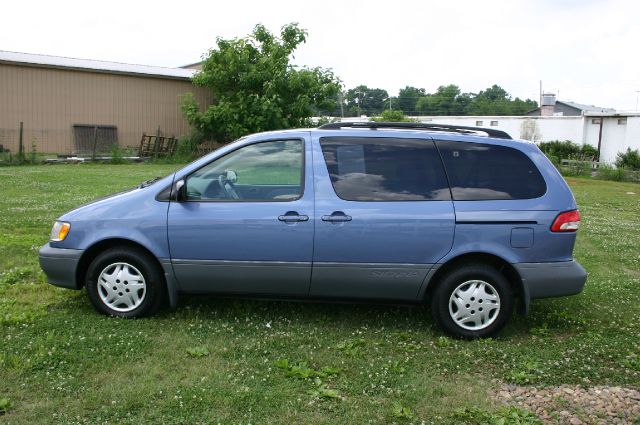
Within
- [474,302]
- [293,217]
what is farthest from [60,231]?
[474,302]

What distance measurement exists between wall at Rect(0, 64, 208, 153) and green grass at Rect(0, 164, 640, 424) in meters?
20.8

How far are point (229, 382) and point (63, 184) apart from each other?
43.5ft

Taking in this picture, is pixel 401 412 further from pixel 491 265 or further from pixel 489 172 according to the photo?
pixel 489 172

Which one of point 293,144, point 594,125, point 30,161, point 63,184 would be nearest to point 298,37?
point 30,161

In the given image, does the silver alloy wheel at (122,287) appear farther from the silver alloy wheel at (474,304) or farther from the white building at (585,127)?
the white building at (585,127)

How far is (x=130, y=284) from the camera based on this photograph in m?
5.12

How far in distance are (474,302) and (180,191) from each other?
268 cm

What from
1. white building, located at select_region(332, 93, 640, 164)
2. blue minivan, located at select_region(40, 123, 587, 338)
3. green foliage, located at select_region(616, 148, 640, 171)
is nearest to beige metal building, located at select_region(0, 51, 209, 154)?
white building, located at select_region(332, 93, 640, 164)

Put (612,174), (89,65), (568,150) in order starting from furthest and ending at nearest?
(568,150) < (612,174) < (89,65)

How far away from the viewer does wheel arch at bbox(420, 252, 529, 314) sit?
16.0 ft

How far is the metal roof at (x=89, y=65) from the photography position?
80.8ft

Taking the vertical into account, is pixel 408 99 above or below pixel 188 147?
above

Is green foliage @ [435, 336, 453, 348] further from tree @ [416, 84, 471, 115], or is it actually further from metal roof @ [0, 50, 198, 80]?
tree @ [416, 84, 471, 115]

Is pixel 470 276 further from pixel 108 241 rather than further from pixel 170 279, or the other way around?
pixel 108 241
